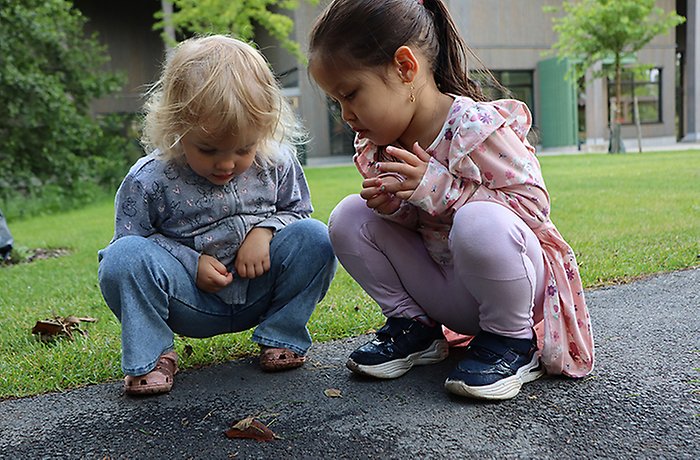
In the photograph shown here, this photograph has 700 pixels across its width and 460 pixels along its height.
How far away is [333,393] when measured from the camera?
159cm

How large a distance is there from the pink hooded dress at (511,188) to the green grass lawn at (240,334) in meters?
0.72

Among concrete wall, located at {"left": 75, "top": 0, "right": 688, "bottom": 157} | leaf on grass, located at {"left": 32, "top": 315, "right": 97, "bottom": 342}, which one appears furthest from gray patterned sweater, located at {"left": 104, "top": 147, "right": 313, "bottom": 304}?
concrete wall, located at {"left": 75, "top": 0, "right": 688, "bottom": 157}

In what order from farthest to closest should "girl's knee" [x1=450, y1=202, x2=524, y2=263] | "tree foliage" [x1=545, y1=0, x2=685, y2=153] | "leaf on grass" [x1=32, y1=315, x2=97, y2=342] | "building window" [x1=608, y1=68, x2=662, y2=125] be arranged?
1. "building window" [x1=608, y1=68, x2=662, y2=125]
2. "tree foliage" [x1=545, y1=0, x2=685, y2=153]
3. "leaf on grass" [x1=32, y1=315, x2=97, y2=342]
4. "girl's knee" [x1=450, y1=202, x2=524, y2=263]

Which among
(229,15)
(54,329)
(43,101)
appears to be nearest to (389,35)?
(54,329)

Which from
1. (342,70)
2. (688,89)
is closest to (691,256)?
(342,70)

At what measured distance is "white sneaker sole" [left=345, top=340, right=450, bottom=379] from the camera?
1.65 meters

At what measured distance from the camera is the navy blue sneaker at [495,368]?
147 cm

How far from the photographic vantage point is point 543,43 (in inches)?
852

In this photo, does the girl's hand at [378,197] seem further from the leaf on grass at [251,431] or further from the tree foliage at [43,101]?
the tree foliage at [43,101]

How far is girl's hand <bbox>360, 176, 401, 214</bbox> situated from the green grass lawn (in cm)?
59

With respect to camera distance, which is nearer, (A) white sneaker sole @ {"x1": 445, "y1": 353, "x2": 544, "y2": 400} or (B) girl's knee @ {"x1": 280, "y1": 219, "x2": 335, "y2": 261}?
(A) white sneaker sole @ {"x1": 445, "y1": 353, "x2": 544, "y2": 400}

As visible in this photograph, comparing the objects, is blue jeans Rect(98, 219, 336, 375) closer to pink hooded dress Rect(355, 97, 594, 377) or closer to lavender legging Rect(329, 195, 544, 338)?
lavender legging Rect(329, 195, 544, 338)

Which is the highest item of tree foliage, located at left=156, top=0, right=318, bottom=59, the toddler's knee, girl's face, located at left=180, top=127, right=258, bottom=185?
tree foliage, located at left=156, top=0, right=318, bottom=59

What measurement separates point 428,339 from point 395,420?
39cm
